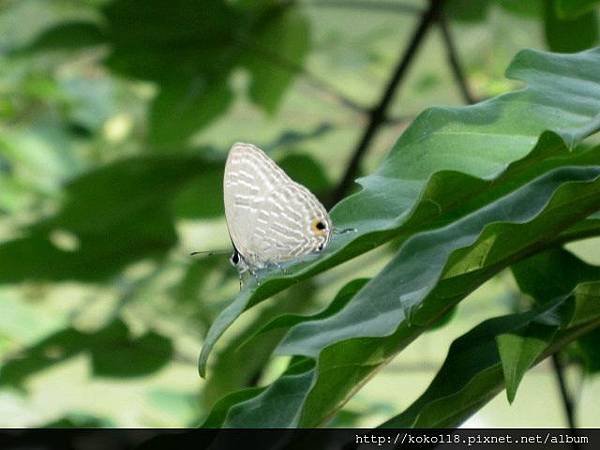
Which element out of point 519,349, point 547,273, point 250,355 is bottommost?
point 519,349

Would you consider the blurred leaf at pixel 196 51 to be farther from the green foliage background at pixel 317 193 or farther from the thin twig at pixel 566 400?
the thin twig at pixel 566 400

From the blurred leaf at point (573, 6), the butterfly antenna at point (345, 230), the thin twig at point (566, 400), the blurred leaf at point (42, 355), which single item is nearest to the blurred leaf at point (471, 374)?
the butterfly antenna at point (345, 230)

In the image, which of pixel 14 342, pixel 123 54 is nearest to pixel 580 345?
pixel 123 54

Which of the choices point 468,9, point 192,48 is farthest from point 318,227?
point 468,9

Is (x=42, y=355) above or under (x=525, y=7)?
under

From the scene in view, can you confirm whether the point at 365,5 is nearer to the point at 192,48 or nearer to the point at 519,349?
the point at 192,48

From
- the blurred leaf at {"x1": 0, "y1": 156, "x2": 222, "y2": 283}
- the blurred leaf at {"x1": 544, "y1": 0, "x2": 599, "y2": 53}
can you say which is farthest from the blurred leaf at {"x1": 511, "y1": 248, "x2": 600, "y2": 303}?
the blurred leaf at {"x1": 0, "y1": 156, "x2": 222, "y2": 283}

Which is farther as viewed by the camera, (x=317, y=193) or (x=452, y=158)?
(x=317, y=193)

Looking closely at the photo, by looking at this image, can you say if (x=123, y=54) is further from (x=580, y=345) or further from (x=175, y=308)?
(x=580, y=345)
